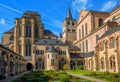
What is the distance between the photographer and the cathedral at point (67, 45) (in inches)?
1928

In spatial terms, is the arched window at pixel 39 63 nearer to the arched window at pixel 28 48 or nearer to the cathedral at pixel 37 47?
the cathedral at pixel 37 47

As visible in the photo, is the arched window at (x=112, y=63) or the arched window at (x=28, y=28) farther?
the arched window at (x=28, y=28)

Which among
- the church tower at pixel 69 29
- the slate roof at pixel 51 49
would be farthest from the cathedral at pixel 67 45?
the church tower at pixel 69 29

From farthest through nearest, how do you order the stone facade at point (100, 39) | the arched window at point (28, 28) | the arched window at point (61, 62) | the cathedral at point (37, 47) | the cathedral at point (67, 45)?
1. the arched window at point (28, 28)
2. the arched window at point (61, 62)
3. the cathedral at point (37, 47)
4. the cathedral at point (67, 45)
5. the stone facade at point (100, 39)

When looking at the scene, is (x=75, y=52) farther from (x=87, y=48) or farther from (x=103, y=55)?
(x=103, y=55)

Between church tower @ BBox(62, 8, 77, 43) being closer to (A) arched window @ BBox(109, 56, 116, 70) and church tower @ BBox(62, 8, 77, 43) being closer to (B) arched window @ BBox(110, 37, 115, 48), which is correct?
(B) arched window @ BBox(110, 37, 115, 48)

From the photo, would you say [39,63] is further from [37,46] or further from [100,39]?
[100,39]

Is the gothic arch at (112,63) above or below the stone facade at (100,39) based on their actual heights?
below

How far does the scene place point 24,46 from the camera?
259ft

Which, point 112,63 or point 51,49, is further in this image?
point 51,49

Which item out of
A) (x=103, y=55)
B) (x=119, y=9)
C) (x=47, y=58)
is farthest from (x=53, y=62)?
(x=119, y=9)

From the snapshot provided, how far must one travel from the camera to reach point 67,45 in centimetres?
7619

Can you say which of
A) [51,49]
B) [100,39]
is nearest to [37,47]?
[51,49]

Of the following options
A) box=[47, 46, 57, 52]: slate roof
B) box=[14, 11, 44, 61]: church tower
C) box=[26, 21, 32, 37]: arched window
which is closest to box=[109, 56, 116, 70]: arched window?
box=[47, 46, 57, 52]: slate roof
